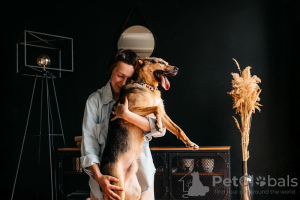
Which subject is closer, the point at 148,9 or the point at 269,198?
the point at 269,198

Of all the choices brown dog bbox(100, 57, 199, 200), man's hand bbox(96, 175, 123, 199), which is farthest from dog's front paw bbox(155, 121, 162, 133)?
man's hand bbox(96, 175, 123, 199)

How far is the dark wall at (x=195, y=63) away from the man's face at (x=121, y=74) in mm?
2511

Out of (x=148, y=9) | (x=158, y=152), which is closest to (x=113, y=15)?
(x=148, y=9)

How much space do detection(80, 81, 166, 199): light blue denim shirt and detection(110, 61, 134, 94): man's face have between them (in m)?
0.06

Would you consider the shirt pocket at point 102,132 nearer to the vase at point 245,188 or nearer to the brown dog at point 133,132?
the brown dog at point 133,132

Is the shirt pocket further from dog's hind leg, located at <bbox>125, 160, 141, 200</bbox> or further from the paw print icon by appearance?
the paw print icon

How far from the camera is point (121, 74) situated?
5.30 ft

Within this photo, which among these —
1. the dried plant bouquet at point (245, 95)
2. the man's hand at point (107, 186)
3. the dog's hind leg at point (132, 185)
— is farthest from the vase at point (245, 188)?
the man's hand at point (107, 186)

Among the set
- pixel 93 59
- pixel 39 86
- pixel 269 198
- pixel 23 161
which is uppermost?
pixel 93 59

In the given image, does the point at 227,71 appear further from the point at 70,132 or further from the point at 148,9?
the point at 70,132

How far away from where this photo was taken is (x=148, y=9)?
4.27 meters

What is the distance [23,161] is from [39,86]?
97 centimetres

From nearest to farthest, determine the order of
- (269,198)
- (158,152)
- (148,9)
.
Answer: (158,152), (269,198), (148,9)

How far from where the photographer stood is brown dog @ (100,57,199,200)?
4.83 ft
